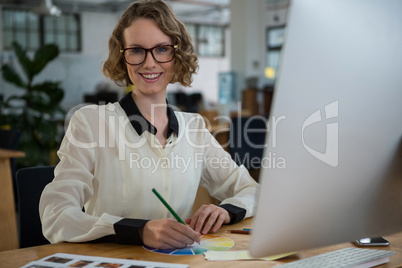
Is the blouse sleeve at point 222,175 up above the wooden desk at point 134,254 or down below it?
above

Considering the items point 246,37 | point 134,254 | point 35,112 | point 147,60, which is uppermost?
point 246,37

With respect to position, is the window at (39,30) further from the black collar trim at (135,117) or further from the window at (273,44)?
the black collar trim at (135,117)

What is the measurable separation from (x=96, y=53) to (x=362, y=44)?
467 inches

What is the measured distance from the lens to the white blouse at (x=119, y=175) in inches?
50.7

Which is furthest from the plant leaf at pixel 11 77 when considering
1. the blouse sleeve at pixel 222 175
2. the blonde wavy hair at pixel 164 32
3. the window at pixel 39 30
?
the window at pixel 39 30

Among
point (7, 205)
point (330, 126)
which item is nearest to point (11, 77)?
point (7, 205)

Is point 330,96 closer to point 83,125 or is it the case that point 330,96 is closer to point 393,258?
point 393,258

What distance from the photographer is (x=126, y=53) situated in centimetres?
149

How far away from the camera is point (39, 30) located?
11.5 m

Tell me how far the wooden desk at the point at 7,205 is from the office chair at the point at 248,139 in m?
1.41

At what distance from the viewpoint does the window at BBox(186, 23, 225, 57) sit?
14492mm

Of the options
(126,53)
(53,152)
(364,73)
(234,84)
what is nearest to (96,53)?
(234,84)

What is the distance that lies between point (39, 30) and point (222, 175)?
1084cm

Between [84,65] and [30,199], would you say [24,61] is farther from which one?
[84,65]
